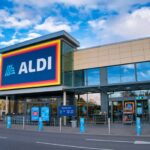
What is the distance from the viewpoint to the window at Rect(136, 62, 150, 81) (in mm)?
23938

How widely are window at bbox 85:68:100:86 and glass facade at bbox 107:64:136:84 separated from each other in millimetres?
1257

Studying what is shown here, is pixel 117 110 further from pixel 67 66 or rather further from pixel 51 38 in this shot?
pixel 51 38

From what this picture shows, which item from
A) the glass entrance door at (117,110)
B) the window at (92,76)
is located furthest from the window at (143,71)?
the window at (92,76)

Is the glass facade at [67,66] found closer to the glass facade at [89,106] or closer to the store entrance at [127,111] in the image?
the glass facade at [89,106]

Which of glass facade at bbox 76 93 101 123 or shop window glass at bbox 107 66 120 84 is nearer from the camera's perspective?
shop window glass at bbox 107 66 120 84

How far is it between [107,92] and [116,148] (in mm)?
16442

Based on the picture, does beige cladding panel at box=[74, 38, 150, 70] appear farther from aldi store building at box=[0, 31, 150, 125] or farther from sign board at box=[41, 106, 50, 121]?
sign board at box=[41, 106, 50, 121]

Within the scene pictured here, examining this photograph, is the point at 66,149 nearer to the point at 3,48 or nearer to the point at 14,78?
the point at 14,78

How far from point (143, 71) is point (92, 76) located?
5502mm

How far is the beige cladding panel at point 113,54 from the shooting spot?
958 inches

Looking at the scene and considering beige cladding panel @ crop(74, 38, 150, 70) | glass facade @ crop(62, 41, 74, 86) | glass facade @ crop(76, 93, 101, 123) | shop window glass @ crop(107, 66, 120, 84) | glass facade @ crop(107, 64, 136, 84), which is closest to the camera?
beige cladding panel @ crop(74, 38, 150, 70)

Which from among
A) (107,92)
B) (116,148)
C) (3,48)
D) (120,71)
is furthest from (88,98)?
(116,148)

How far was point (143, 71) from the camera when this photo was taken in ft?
79.3

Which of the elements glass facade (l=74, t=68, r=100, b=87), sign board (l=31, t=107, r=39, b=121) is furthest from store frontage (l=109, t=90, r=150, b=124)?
sign board (l=31, t=107, r=39, b=121)
